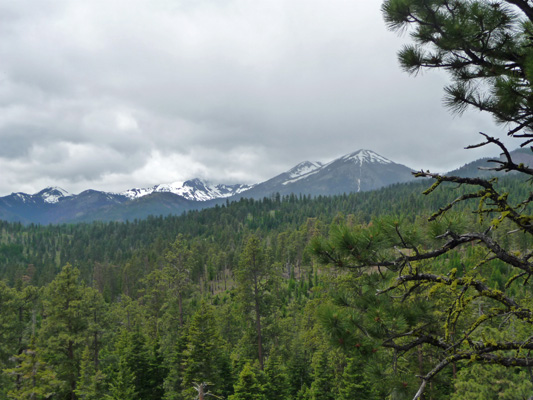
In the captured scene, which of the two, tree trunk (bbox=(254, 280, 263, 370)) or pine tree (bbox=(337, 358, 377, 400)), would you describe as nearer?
pine tree (bbox=(337, 358, 377, 400))

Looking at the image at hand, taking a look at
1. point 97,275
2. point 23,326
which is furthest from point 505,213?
point 97,275

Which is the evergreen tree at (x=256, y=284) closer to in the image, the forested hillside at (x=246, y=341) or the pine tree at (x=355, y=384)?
the forested hillside at (x=246, y=341)

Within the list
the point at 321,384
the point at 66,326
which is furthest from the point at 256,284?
the point at 66,326

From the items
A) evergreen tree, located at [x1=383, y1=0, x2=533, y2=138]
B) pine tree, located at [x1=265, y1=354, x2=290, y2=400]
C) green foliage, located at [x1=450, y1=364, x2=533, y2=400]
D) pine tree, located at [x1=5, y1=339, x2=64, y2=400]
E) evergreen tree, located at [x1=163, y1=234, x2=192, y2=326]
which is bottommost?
pine tree, located at [x1=265, y1=354, x2=290, y2=400]

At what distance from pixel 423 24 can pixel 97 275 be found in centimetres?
11571

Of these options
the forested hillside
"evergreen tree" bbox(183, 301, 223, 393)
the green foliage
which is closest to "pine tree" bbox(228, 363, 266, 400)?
the forested hillside

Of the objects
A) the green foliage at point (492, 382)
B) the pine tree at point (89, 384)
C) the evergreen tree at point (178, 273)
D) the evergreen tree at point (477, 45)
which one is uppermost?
the evergreen tree at point (477, 45)

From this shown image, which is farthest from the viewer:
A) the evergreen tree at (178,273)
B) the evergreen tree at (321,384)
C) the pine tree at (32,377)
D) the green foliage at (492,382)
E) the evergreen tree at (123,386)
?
the evergreen tree at (178,273)

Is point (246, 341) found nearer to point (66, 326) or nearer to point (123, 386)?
point (123, 386)

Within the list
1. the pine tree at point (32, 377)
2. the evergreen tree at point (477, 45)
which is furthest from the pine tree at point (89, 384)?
the evergreen tree at point (477, 45)

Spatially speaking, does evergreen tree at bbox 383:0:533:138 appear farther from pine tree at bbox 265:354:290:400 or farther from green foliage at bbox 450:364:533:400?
pine tree at bbox 265:354:290:400

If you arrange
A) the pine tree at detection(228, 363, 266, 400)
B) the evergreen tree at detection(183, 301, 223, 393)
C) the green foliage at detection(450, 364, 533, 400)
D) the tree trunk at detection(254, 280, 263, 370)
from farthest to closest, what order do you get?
the tree trunk at detection(254, 280, 263, 370)
the evergreen tree at detection(183, 301, 223, 393)
the pine tree at detection(228, 363, 266, 400)
the green foliage at detection(450, 364, 533, 400)

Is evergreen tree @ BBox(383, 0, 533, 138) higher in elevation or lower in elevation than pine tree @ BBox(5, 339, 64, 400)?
higher

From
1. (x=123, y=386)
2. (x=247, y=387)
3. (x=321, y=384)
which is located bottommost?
(x=321, y=384)
